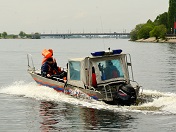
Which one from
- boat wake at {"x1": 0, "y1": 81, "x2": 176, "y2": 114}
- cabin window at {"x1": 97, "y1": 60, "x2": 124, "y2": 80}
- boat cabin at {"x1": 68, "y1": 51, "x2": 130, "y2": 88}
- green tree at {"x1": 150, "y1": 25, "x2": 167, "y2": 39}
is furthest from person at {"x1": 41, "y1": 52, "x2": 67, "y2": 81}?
green tree at {"x1": 150, "y1": 25, "x2": 167, "y2": 39}

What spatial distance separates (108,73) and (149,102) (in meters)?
2.19

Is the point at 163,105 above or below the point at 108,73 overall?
below

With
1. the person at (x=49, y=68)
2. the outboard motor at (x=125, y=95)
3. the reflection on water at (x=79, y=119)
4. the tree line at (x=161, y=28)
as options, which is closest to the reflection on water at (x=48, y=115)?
the reflection on water at (x=79, y=119)

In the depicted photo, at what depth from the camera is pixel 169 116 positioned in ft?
52.4

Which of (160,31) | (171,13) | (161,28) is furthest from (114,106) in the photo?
(160,31)

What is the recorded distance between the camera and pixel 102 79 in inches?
740

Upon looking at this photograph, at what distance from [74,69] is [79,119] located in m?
3.85

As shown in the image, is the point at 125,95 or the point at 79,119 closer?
the point at 79,119

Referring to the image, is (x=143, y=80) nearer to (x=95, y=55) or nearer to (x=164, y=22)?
(x=95, y=55)

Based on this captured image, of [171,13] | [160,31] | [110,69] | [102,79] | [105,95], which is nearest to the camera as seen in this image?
[105,95]

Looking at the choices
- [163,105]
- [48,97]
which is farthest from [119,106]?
[48,97]

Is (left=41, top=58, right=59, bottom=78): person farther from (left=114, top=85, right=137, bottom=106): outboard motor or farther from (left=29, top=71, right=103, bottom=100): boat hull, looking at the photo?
(left=114, top=85, right=137, bottom=106): outboard motor

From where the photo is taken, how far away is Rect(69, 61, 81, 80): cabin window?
19266 millimetres

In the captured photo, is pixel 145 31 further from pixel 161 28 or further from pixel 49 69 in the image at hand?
pixel 49 69
